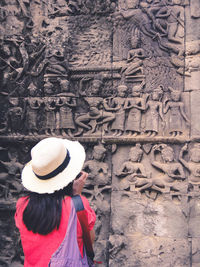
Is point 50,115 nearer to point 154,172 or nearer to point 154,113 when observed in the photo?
point 154,113

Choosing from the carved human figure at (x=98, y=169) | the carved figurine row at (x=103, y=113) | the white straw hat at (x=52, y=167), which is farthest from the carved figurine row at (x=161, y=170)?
the white straw hat at (x=52, y=167)

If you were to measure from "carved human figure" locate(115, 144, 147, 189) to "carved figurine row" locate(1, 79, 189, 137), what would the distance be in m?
0.33

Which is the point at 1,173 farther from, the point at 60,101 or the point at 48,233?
the point at 48,233

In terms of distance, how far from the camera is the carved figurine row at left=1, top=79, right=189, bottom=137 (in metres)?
5.69

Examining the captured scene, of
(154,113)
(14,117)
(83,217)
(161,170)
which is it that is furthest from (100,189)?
(83,217)

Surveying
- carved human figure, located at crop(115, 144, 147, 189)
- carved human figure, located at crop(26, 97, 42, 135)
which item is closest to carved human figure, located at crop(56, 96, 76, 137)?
carved human figure, located at crop(26, 97, 42, 135)

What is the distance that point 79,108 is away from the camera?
20.0 ft

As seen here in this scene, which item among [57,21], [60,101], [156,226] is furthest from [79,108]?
[156,226]

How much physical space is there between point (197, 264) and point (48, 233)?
3.76 meters

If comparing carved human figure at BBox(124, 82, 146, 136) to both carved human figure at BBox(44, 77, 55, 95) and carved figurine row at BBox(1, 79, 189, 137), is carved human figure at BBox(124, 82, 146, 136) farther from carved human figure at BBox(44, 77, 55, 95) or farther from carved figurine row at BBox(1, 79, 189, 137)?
carved human figure at BBox(44, 77, 55, 95)

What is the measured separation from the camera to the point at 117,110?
5883mm

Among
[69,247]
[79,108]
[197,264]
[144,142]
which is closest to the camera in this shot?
[69,247]

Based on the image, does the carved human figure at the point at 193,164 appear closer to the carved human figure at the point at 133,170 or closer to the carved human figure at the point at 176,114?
the carved human figure at the point at 176,114

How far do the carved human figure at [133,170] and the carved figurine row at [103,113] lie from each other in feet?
1.08
